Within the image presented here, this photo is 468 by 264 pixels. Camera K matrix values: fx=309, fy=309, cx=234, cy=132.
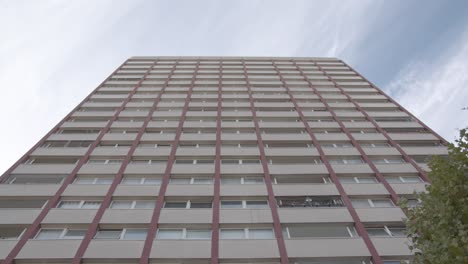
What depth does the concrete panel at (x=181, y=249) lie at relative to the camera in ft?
46.4

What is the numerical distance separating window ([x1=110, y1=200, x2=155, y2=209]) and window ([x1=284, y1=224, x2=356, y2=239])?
7.84 metres

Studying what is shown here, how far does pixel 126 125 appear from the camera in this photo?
2597 centimetres

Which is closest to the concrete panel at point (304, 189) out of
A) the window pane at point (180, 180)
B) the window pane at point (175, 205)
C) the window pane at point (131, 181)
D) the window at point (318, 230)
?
the window at point (318, 230)

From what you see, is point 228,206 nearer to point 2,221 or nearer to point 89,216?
point 89,216

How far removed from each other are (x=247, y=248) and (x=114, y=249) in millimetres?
6241

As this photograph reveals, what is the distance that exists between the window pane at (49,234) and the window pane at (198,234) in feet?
21.8

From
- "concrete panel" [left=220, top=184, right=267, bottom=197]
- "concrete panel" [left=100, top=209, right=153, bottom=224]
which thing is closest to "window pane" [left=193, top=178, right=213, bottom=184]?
"concrete panel" [left=220, top=184, right=267, bottom=197]

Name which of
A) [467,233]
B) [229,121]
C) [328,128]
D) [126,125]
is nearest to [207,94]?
[229,121]

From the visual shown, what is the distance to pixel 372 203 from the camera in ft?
60.0

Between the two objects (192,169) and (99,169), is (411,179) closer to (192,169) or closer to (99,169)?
(192,169)

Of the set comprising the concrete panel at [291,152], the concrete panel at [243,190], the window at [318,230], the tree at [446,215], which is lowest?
the tree at [446,215]

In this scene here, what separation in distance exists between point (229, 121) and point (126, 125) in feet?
28.6

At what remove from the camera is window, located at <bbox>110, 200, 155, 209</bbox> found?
17719 mm

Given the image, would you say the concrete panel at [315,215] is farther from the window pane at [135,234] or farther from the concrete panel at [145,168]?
the concrete panel at [145,168]
